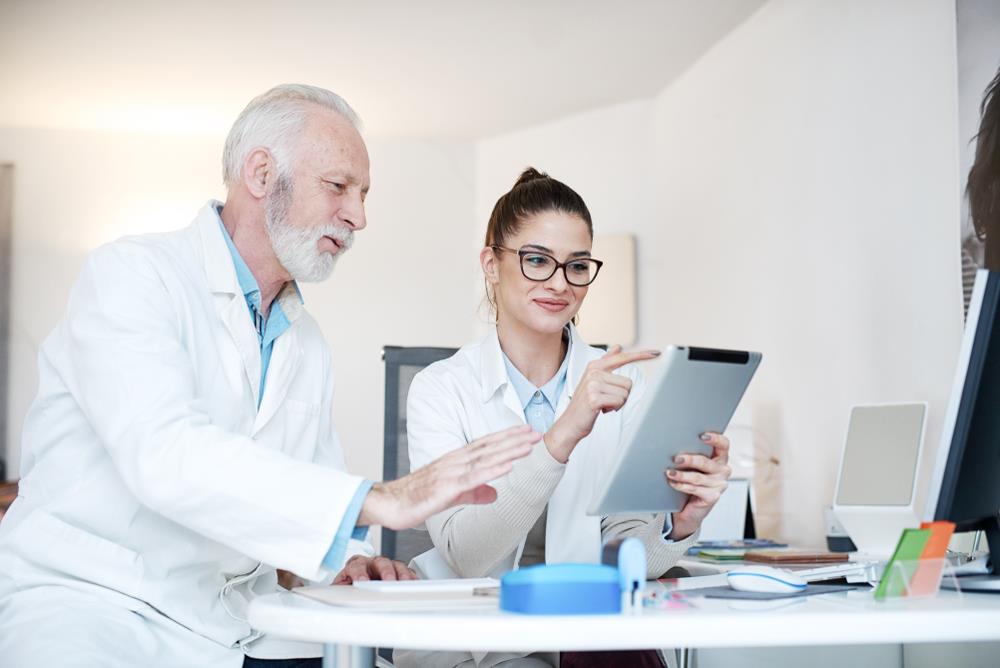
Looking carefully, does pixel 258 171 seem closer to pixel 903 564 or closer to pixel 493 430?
pixel 493 430

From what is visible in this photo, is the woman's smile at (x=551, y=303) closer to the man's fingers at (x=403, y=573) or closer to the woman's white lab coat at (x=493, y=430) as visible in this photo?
the woman's white lab coat at (x=493, y=430)

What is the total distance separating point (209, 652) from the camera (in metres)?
1.53

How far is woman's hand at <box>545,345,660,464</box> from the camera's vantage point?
157cm

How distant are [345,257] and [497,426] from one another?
4002 millimetres

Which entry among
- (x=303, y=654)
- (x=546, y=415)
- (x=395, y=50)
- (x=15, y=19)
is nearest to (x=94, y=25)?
(x=15, y=19)

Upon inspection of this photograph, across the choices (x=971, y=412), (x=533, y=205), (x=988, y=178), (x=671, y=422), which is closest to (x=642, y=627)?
(x=671, y=422)

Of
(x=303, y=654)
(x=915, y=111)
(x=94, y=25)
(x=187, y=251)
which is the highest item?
(x=94, y=25)

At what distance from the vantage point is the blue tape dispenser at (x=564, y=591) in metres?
1.01

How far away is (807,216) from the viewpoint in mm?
3611

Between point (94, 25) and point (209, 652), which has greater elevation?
point (94, 25)

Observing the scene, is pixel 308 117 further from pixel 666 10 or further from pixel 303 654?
pixel 666 10

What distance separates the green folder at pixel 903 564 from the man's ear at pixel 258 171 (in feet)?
4.05

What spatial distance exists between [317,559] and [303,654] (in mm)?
474

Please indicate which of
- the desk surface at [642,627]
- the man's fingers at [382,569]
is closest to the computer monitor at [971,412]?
the desk surface at [642,627]
